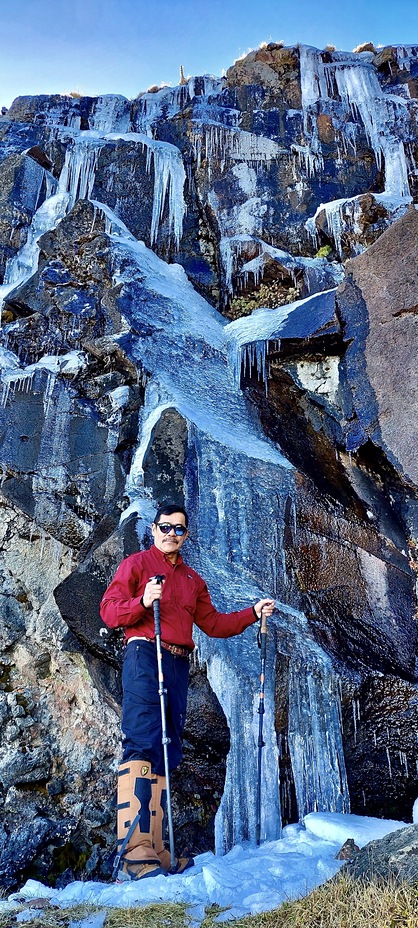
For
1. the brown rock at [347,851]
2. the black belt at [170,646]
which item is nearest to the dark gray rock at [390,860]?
the brown rock at [347,851]

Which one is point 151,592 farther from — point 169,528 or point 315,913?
point 315,913

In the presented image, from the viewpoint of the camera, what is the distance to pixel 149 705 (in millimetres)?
4582

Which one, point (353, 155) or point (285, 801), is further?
A: point (353, 155)

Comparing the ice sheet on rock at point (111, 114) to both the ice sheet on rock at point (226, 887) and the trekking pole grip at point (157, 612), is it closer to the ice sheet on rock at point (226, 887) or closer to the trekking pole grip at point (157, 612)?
the trekking pole grip at point (157, 612)

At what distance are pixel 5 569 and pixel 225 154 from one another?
10.1m

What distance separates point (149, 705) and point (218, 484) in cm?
364

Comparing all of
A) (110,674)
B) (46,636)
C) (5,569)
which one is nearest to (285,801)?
(110,674)

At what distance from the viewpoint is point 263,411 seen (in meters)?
9.77

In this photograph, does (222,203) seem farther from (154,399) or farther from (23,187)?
(154,399)

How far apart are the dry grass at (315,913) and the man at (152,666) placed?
2.40 ft

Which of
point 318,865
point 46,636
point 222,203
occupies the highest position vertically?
point 222,203

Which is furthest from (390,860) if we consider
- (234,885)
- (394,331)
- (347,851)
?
(394,331)

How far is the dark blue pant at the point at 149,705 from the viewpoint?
14.8ft

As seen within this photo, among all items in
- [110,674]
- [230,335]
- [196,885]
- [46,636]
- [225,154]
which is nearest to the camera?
[196,885]
